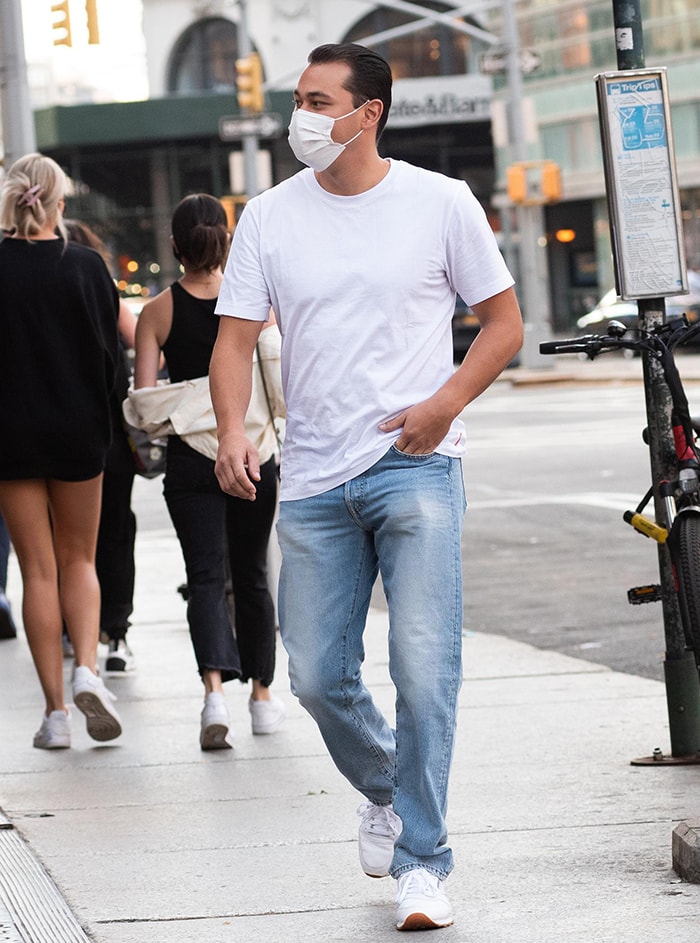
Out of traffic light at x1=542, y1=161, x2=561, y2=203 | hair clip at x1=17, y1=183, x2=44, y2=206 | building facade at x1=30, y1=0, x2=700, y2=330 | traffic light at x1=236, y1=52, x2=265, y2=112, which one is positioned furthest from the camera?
building facade at x1=30, y1=0, x2=700, y2=330

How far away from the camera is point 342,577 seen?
433 cm

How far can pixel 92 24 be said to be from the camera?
1988cm

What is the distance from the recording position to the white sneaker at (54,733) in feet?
21.2

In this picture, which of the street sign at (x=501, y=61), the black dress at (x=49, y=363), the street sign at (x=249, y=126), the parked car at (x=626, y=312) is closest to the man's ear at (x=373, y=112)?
the black dress at (x=49, y=363)

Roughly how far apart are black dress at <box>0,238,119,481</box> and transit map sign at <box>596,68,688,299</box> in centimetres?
185

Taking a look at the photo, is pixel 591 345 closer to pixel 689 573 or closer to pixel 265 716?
pixel 689 573

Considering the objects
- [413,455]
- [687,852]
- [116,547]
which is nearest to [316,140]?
[413,455]

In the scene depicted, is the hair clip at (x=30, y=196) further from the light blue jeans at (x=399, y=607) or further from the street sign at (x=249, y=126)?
the street sign at (x=249, y=126)

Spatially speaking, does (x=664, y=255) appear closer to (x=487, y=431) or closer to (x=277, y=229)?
(x=277, y=229)

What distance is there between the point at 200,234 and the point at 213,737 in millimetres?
1782

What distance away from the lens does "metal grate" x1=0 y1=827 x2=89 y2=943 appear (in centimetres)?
416

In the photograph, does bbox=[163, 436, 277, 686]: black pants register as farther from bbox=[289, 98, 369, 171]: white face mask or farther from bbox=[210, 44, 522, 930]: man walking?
bbox=[289, 98, 369, 171]: white face mask

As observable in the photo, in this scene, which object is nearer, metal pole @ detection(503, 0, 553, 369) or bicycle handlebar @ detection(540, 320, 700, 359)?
bicycle handlebar @ detection(540, 320, 700, 359)

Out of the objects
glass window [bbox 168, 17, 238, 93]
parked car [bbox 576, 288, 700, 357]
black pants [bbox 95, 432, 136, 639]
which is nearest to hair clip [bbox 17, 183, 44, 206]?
black pants [bbox 95, 432, 136, 639]
